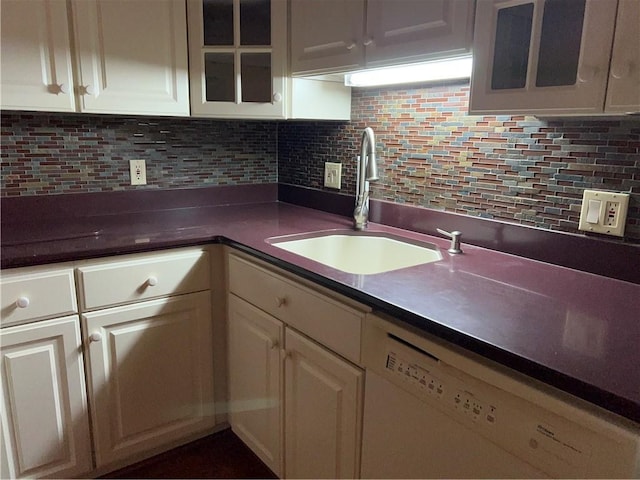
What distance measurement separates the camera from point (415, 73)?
1.53 m

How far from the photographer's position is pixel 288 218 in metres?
1.96

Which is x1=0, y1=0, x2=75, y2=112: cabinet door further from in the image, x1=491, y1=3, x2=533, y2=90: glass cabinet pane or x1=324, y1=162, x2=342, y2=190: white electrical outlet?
x1=491, y1=3, x2=533, y2=90: glass cabinet pane

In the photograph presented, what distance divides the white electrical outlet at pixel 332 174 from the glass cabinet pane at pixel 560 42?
108cm

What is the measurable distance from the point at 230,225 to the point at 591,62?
4.18 feet

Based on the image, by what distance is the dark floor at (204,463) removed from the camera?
172 centimetres

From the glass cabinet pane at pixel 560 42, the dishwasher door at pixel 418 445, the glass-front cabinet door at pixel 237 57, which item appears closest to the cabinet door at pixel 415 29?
the glass cabinet pane at pixel 560 42

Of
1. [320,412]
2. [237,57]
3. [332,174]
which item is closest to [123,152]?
[237,57]

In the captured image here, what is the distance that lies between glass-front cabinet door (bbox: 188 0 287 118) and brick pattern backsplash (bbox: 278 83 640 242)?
357 mm

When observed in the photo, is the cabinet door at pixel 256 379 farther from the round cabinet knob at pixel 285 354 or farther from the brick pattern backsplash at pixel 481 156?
the brick pattern backsplash at pixel 481 156

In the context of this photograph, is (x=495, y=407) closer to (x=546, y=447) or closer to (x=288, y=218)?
(x=546, y=447)

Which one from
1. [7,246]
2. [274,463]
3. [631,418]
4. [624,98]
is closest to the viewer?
[631,418]

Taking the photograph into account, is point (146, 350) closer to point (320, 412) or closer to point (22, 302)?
point (22, 302)

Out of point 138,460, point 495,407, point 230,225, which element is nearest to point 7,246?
point 230,225

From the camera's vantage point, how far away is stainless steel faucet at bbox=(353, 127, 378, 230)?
1631 mm
